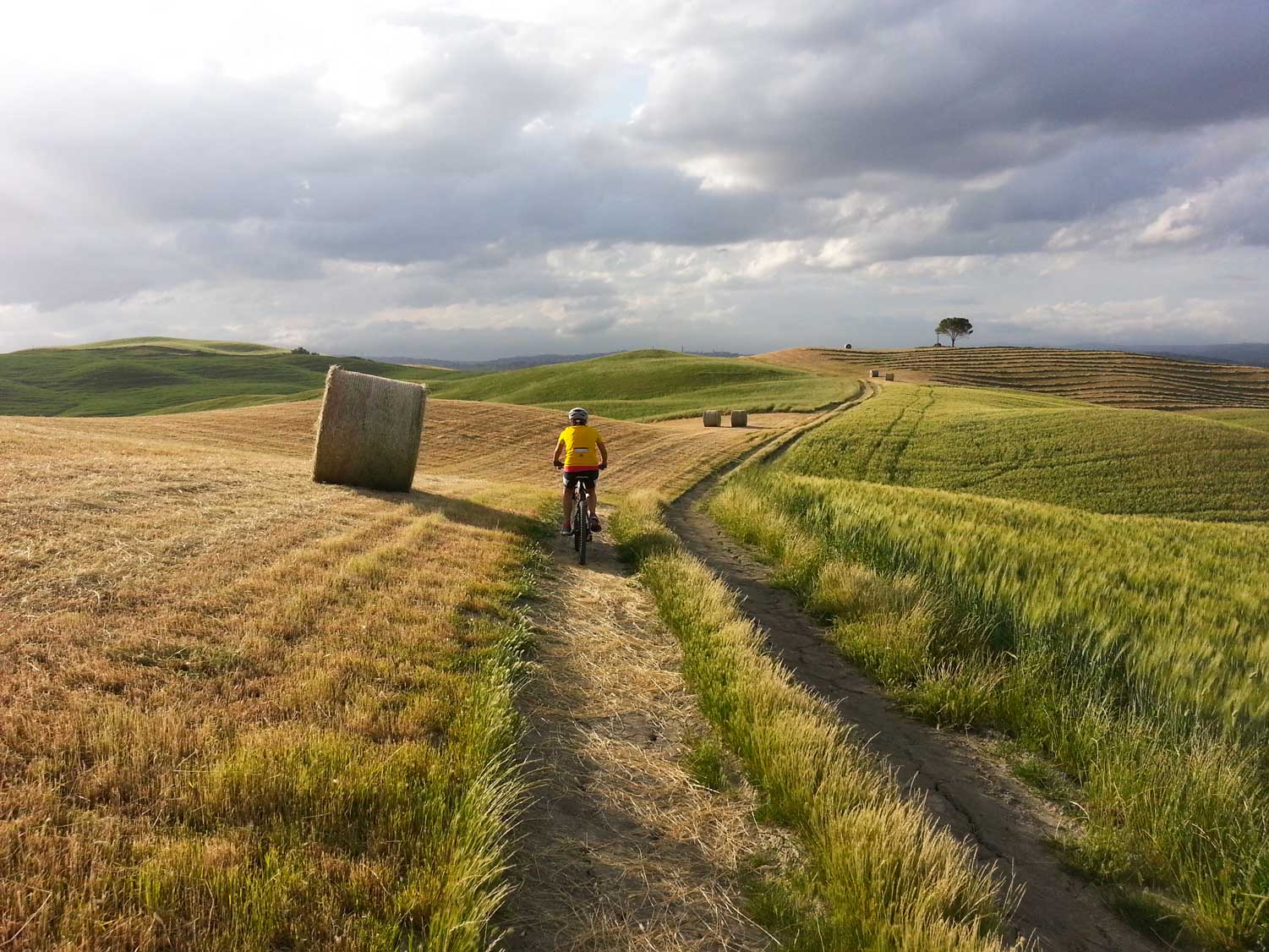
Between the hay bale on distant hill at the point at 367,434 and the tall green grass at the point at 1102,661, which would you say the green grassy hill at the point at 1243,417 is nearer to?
the tall green grass at the point at 1102,661

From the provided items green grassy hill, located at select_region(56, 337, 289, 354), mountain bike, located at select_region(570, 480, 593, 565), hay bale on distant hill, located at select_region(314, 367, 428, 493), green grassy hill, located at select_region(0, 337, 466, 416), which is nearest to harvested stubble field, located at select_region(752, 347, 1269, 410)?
green grassy hill, located at select_region(0, 337, 466, 416)

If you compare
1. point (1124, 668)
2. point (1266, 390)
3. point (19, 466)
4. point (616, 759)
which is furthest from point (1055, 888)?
point (1266, 390)

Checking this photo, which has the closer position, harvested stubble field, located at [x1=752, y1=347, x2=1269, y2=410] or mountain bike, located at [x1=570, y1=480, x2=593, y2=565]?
mountain bike, located at [x1=570, y1=480, x2=593, y2=565]

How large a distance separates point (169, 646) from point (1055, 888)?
250 inches

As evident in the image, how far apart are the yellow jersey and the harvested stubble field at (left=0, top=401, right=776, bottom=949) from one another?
7.95ft

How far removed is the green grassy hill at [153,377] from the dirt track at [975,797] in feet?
249

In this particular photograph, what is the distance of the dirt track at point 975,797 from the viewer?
3.87 meters

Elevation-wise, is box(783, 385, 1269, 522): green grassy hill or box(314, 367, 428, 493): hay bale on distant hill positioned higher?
box(783, 385, 1269, 522): green grassy hill

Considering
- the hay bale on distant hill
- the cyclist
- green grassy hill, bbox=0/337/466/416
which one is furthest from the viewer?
green grassy hill, bbox=0/337/466/416

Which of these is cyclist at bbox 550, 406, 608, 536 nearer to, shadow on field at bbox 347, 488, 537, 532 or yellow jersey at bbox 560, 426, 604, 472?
yellow jersey at bbox 560, 426, 604, 472

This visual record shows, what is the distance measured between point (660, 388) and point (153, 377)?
93694 millimetres

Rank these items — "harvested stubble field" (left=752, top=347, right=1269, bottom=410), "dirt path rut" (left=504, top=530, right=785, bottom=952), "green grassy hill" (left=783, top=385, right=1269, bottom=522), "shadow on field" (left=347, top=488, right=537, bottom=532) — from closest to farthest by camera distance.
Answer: "dirt path rut" (left=504, top=530, right=785, bottom=952) < "shadow on field" (left=347, top=488, right=537, bottom=532) < "green grassy hill" (left=783, top=385, right=1269, bottom=522) < "harvested stubble field" (left=752, top=347, right=1269, bottom=410)

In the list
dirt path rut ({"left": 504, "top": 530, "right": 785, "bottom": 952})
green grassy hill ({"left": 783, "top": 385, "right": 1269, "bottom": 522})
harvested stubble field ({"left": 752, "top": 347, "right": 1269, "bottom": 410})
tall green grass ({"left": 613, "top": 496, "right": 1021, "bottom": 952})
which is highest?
harvested stubble field ({"left": 752, "top": 347, "right": 1269, "bottom": 410})

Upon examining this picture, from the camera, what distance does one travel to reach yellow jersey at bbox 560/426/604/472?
12281 mm
